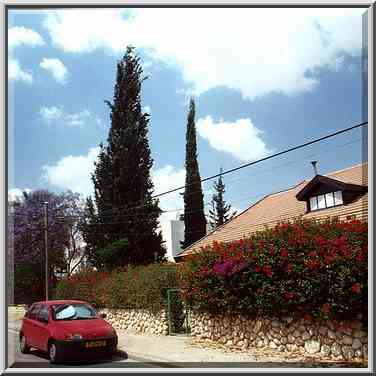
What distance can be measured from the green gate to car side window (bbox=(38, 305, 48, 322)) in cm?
328

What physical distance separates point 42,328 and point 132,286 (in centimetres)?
406

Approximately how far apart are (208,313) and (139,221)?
3.07 metres

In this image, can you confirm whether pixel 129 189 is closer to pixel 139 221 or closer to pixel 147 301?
pixel 139 221

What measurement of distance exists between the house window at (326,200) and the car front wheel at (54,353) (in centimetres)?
673

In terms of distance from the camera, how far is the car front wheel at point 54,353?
754cm

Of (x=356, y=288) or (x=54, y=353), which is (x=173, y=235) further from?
(x=356, y=288)

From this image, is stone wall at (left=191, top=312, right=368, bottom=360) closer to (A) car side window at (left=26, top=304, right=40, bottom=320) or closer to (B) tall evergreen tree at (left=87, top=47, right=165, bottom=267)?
(B) tall evergreen tree at (left=87, top=47, right=165, bottom=267)

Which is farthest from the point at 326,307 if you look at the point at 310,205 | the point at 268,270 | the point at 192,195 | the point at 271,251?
the point at 192,195

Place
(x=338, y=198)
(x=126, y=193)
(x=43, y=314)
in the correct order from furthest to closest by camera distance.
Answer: (x=126, y=193) → (x=338, y=198) → (x=43, y=314)

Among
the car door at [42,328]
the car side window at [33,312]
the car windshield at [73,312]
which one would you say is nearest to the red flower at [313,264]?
the car windshield at [73,312]

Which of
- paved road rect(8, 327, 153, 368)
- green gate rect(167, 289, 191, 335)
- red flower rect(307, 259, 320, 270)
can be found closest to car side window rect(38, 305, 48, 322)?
paved road rect(8, 327, 153, 368)

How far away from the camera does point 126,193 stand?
12273 mm

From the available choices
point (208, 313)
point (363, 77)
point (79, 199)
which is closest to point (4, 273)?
point (79, 199)

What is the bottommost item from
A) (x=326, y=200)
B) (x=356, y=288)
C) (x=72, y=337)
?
(x=72, y=337)
